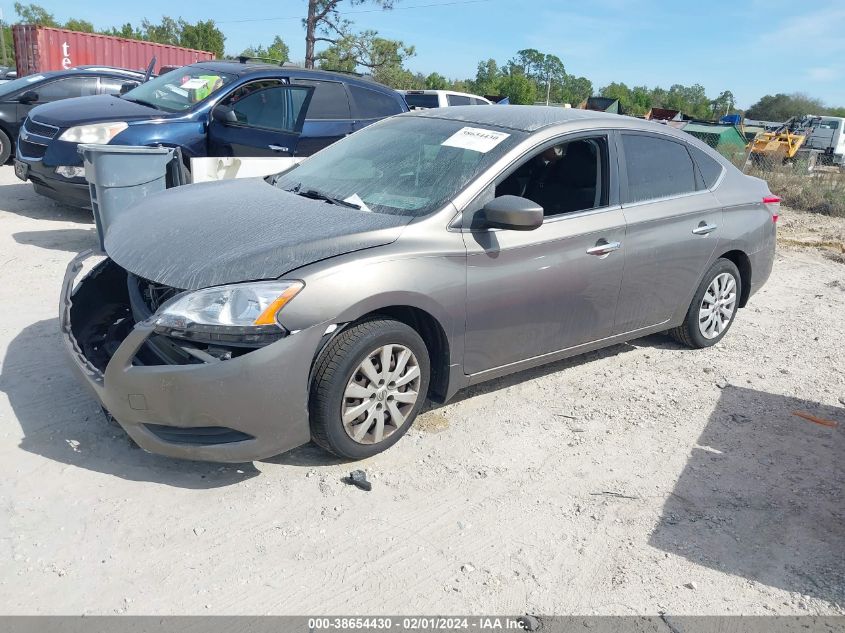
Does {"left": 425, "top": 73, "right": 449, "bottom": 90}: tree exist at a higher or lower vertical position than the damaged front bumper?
higher

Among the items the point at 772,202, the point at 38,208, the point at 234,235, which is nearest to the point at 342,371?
the point at 234,235

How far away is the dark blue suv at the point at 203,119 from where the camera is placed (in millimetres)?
7305

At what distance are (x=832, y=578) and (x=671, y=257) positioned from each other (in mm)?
2301

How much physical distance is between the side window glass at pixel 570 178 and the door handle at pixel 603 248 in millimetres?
252

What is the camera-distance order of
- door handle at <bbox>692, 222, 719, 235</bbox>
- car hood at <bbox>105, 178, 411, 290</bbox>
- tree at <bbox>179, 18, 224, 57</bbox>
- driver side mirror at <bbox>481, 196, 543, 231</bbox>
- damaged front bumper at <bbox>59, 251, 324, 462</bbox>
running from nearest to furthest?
damaged front bumper at <bbox>59, 251, 324, 462</bbox> < car hood at <bbox>105, 178, 411, 290</bbox> < driver side mirror at <bbox>481, 196, 543, 231</bbox> < door handle at <bbox>692, 222, 719, 235</bbox> < tree at <bbox>179, 18, 224, 57</bbox>

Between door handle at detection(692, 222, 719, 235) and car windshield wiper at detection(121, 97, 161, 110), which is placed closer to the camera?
door handle at detection(692, 222, 719, 235)

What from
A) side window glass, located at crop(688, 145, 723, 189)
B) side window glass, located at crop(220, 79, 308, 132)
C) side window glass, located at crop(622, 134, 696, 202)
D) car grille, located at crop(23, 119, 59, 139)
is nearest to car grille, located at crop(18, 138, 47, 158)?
car grille, located at crop(23, 119, 59, 139)

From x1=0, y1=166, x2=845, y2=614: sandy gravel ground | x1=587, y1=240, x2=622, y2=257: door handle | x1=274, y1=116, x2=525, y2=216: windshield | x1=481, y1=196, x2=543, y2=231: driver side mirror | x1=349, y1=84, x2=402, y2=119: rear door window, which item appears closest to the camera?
x1=0, y1=166, x2=845, y2=614: sandy gravel ground

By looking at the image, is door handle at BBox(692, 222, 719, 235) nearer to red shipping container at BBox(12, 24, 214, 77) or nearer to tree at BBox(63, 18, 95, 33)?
red shipping container at BBox(12, 24, 214, 77)

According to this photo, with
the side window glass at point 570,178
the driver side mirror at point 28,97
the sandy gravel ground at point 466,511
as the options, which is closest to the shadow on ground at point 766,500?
the sandy gravel ground at point 466,511

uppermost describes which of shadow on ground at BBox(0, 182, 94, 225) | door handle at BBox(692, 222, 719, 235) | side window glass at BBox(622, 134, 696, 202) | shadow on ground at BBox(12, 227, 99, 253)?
side window glass at BBox(622, 134, 696, 202)

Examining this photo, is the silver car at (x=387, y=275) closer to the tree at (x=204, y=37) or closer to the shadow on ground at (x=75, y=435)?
the shadow on ground at (x=75, y=435)

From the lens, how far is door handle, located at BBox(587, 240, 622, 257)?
4.27m

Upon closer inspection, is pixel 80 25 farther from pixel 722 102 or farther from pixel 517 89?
pixel 722 102
